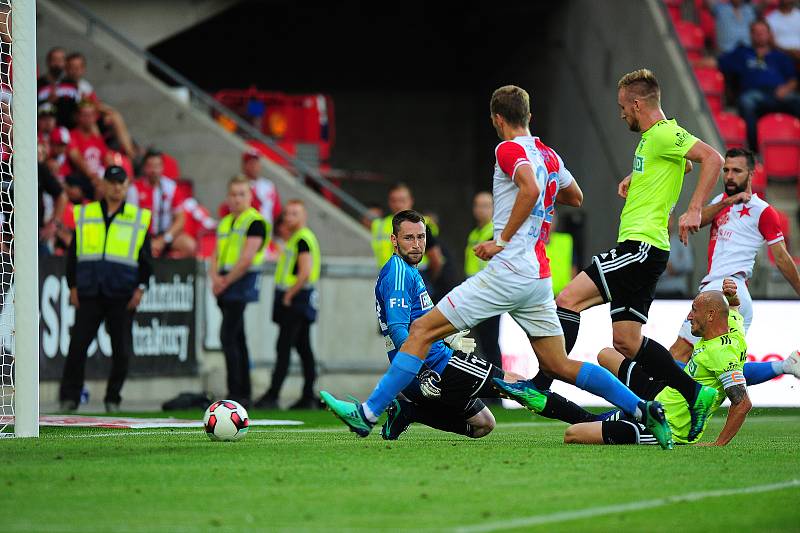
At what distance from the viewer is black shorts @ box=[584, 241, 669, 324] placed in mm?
8336

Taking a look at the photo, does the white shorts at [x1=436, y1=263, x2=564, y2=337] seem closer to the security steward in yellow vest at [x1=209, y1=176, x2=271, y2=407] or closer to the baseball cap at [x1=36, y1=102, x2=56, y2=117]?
the security steward in yellow vest at [x1=209, y1=176, x2=271, y2=407]

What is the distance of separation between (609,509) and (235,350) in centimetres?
874

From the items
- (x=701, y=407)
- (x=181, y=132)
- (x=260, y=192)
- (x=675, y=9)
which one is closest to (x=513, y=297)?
(x=701, y=407)

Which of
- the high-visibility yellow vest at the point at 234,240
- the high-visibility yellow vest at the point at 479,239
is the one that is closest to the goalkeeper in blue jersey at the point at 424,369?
the high-visibility yellow vest at the point at 234,240

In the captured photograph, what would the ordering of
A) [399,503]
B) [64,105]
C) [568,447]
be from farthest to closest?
[64,105]
[568,447]
[399,503]

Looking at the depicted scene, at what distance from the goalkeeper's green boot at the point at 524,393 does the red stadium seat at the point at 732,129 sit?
38.7 feet

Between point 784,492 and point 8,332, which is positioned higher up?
point 8,332

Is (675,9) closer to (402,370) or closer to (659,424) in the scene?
(659,424)

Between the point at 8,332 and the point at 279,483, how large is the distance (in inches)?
158

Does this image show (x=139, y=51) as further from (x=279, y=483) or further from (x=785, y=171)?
(x=279, y=483)

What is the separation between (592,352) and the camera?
14.0 m

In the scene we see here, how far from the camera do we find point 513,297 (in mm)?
7469

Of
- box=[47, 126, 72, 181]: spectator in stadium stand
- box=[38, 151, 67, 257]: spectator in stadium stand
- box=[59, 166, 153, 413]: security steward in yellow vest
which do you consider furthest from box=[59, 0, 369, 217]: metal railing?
box=[59, 166, 153, 413]: security steward in yellow vest

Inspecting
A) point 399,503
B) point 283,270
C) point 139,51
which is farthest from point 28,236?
point 139,51
